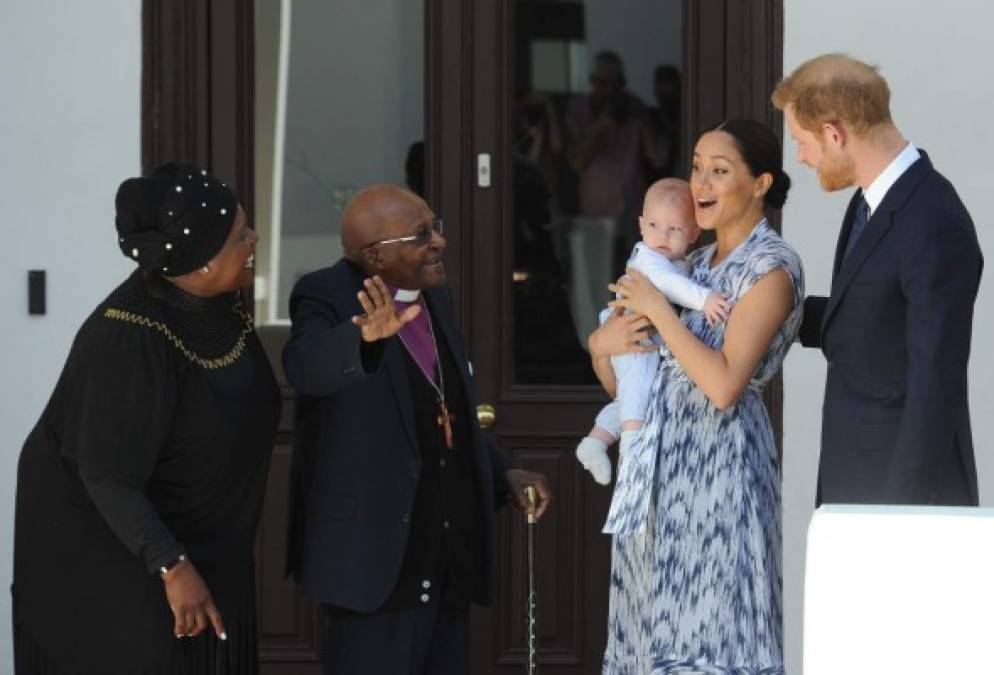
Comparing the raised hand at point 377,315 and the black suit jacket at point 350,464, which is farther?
the black suit jacket at point 350,464

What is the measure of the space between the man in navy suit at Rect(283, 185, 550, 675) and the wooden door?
1.52m

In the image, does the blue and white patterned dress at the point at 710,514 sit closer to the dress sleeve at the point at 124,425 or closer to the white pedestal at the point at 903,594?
the dress sleeve at the point at 124,425

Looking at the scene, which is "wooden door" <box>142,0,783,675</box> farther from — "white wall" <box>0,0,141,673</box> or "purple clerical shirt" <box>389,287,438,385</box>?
"purple clerical shirt" <box>389,287,438,385</box>

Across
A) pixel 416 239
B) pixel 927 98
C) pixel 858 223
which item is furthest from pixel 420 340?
pixel 927 98

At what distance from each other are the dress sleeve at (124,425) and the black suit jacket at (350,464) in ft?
1.22

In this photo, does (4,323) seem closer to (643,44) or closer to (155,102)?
(155,102)

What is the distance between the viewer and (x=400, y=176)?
5973 mm

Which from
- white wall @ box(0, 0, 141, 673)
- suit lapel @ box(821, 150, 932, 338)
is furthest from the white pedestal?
white wall @ box(0, 0, 141, 673)

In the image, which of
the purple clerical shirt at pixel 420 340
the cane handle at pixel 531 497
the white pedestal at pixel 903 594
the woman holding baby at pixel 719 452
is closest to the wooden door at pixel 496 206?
the cane handle at pixel 531 497

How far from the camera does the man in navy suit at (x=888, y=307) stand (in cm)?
371

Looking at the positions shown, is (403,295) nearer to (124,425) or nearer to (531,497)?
(531,497)

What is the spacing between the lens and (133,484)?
392 centimetres

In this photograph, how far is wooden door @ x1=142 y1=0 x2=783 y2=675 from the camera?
5.87 metres

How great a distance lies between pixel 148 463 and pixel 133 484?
0.19ft
